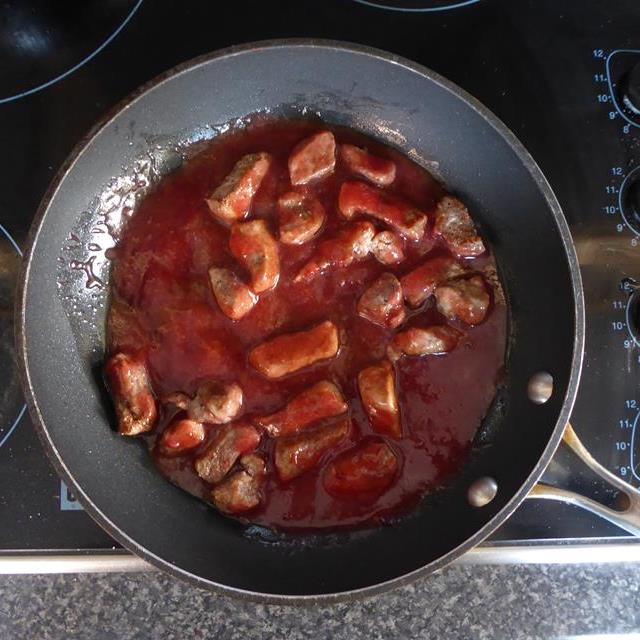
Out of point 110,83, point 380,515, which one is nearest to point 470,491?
point 380,515

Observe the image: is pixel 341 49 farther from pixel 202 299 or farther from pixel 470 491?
pixel 470 491

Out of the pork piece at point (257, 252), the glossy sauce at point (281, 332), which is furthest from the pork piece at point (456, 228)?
the pork piece at point (257, 252)

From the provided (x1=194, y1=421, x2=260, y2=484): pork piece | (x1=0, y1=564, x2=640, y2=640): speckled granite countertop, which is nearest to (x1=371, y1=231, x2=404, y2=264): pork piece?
(x1=194, y1=421, x2=260, y2=484): pork piece

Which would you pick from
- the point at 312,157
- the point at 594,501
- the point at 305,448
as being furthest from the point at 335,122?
the point at 594,501

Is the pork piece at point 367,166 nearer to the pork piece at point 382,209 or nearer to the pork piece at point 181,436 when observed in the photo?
the pork piece at point 382,209

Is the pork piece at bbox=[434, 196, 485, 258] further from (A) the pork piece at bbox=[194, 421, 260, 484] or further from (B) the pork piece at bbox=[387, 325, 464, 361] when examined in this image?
(A) the pork piece at bbox=[194, 421, 260, 484]
